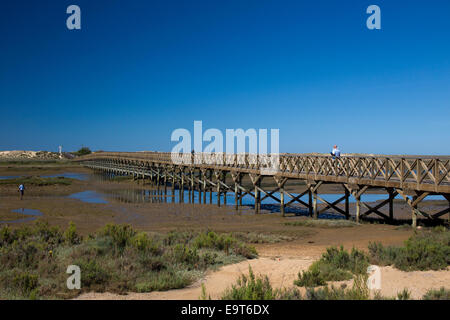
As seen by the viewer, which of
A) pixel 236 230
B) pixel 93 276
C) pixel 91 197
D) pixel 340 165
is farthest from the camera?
pixel 91 197

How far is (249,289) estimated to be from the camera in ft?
Answer: 18.4

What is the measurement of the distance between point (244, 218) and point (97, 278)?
14938 mm

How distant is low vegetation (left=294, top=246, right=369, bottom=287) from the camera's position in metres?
7.38

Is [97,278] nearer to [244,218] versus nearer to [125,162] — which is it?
[244,218]

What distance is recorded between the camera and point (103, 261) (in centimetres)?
834

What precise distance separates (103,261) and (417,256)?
7.13 m

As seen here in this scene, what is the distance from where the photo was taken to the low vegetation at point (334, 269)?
7.38 meters

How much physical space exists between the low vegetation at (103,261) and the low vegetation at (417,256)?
3.50 m

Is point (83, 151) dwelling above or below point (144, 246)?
above

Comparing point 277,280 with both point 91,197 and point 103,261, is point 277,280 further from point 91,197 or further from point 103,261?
point 91,197

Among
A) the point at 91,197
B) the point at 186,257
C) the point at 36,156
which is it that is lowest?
the point at 91,197

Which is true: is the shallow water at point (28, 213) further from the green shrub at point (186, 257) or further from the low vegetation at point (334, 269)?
the low vegetation at point (334, 269)

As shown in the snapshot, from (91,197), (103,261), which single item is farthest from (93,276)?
(91,197)

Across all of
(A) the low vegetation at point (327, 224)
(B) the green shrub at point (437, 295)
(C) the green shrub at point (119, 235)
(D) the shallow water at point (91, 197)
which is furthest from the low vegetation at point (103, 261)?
(D) the shallow water at point (91, 197)
